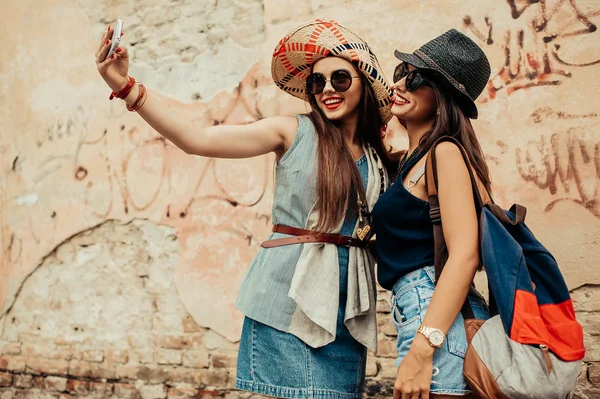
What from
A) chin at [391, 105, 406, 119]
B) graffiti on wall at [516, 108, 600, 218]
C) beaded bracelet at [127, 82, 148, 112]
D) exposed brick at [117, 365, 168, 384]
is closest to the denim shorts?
chin at [391, 105, 406, 119]

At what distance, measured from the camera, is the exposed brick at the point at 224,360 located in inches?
168

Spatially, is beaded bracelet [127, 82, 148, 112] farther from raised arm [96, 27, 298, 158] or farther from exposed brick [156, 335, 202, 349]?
exposed brick [156, 335, 202, 349]

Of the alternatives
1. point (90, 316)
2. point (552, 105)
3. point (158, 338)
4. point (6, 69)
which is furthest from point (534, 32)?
point (6, 69)

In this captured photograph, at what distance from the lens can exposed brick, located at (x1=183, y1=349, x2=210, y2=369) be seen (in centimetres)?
439

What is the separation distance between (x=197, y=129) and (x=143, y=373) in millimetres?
2974

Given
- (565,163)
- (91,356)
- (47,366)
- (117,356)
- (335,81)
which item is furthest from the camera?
(47,366)

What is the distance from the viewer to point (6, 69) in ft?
17.9

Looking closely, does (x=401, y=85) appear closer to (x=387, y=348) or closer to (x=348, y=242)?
(x=348, y=242)

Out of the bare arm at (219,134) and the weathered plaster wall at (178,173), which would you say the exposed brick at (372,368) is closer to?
the weathered plaster wall at (178,173)

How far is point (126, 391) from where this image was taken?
4.68 m

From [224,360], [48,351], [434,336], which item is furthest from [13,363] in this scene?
[434,336]

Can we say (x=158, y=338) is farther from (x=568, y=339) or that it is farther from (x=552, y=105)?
(x=568, y=339)

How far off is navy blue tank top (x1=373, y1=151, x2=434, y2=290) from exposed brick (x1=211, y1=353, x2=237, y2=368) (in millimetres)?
2434

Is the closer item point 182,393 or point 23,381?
point 182,393
